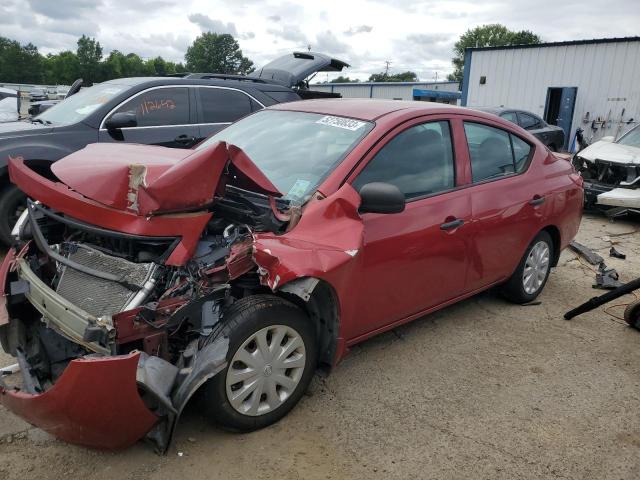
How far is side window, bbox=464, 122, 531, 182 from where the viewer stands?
12.4 ft

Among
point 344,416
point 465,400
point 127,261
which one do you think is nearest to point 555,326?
point 465,400

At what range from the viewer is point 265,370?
2.64 meters

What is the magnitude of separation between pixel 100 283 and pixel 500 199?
280 cm

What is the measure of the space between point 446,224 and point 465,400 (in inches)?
43.8

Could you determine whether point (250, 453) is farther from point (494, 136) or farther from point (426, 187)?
point (494, 136)

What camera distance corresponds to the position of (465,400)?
3146 millimetres

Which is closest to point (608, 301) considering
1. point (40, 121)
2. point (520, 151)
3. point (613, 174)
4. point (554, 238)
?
point (554, 238)

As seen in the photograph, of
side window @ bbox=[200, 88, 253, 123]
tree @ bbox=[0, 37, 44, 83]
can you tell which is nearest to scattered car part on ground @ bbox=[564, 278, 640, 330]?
side window @ bbox=[200, 88, 253, 123]

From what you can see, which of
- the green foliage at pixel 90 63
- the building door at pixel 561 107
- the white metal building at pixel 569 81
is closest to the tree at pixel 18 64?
the green foliage at pixel 90 63

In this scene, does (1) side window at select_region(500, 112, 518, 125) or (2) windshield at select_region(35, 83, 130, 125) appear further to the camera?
(1) side window at select_region(500, 112, 518, 125)

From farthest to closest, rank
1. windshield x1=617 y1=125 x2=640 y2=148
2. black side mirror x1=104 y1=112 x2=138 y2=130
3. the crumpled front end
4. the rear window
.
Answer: windshield x1=617 y1=125 x2=640 y2=148
the crumpled front end
the rear window
black side mirror x1=104 y1=112 x2=138 y2=130

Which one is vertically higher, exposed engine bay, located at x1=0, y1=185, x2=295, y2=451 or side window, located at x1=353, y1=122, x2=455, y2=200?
side window, located at x1=353, y1=122, x2=455, y2=200

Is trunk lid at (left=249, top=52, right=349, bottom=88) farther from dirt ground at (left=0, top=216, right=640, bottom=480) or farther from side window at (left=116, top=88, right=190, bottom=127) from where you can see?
dirt ground at (left=0, top=216, right=640, bottom=480)

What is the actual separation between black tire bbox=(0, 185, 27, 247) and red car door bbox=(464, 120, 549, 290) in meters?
4.33
